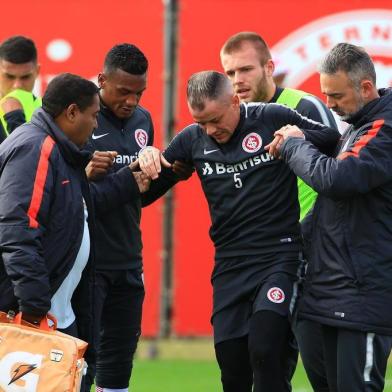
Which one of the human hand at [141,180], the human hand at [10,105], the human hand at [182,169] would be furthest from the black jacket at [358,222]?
the human hand at [10,105]

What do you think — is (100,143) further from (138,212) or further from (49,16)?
(49,16)

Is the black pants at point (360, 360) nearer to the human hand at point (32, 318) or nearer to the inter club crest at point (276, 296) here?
the inter club crest at point (276, 296)

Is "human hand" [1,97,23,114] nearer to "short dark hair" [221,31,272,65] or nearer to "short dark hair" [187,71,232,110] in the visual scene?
"short dark hair" [221,31,272,65]

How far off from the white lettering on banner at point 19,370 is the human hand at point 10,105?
7.11 ft

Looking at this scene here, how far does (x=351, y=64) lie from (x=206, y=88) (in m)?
0.79

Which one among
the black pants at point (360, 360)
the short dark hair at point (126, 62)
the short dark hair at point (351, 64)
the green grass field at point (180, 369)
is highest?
the short dark hair at point (351, 64)

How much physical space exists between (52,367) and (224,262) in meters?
1.24

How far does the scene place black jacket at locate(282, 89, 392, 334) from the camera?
587 cm

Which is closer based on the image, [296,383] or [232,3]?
[296,383]

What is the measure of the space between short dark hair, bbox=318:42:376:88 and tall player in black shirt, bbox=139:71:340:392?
0.49 m

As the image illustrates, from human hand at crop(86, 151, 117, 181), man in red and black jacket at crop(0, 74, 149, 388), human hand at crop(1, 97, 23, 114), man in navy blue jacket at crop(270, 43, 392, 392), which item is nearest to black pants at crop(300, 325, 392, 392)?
man in navy blue jacket at crop(270, 43, 392, 392)

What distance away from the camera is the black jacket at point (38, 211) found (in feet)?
19.0

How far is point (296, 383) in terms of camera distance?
10.2 meters

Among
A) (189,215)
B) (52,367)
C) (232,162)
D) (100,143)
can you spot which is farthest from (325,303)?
(189,215)
